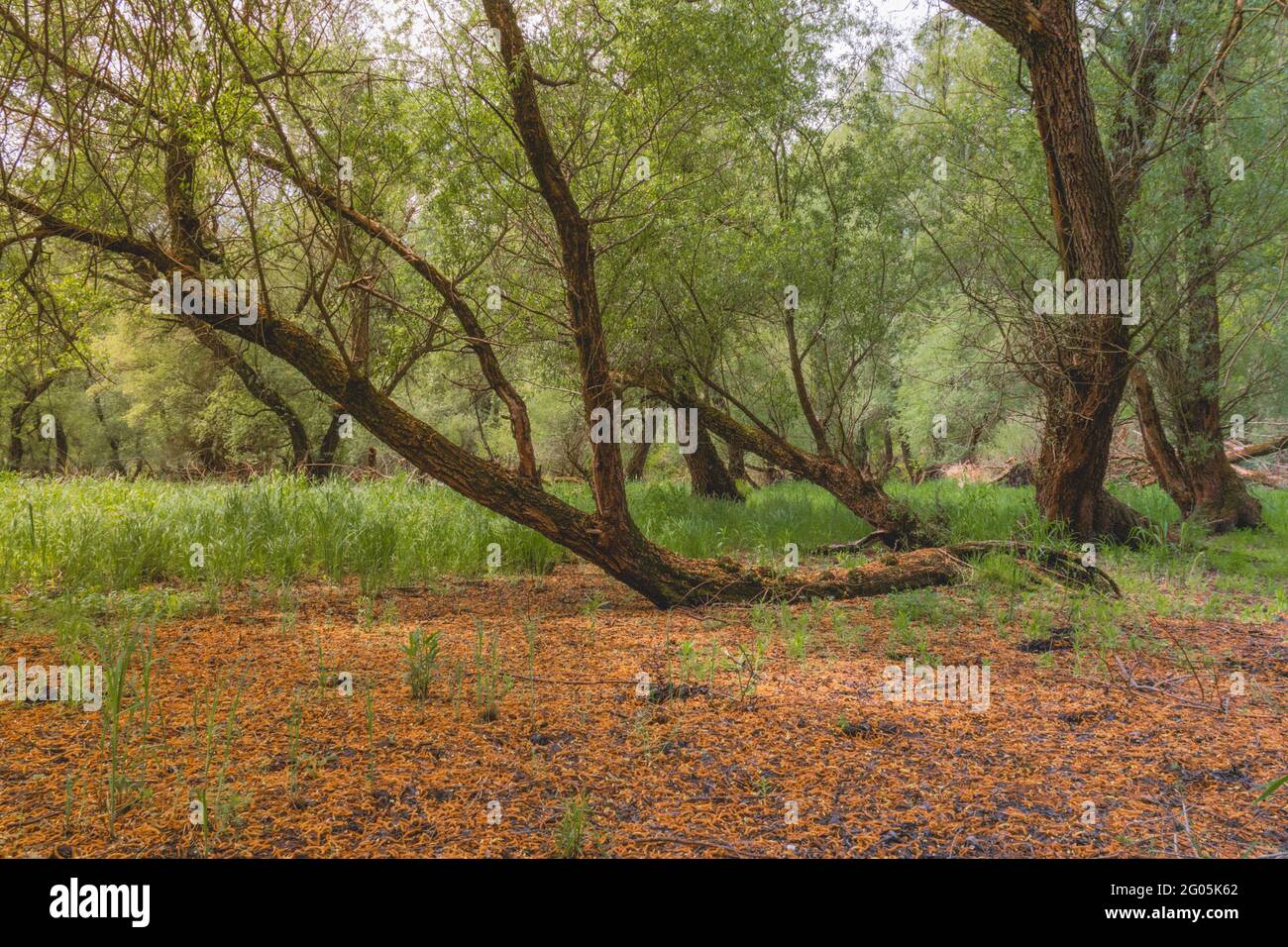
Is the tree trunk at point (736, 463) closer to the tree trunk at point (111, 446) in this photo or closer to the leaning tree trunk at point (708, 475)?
the leaning tree trunk at point (708, 475)

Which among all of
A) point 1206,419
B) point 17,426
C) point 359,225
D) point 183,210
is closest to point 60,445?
point 17,426

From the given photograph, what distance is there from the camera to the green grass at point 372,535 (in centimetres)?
584

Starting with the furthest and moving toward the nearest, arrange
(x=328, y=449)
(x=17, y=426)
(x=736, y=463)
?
1. (x=17, y=426)
2. (x=328, y=449)
3. (x=736, y=463)

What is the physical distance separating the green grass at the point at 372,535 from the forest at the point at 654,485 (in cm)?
7

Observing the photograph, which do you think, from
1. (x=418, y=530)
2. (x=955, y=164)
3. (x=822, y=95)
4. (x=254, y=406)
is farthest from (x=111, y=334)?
(x=955, y=164)

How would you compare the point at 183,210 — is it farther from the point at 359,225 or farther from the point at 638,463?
the point at 638,463

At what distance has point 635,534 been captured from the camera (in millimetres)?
Answer: 5707

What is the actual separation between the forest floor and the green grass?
2.63 feet

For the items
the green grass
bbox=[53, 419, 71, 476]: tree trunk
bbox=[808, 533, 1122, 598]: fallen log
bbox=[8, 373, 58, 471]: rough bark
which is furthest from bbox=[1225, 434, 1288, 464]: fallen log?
bbox=[53, 419, 71, 476]: tree trunk

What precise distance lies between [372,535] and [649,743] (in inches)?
165

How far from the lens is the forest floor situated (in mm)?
2461

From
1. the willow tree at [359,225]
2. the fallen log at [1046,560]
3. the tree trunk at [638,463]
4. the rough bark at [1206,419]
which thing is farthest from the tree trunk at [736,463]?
the willow tree at [359,225]

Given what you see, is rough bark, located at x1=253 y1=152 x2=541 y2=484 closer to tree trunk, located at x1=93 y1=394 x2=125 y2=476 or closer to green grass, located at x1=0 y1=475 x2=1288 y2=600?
green grass, located at x1=0 y1=475 x2=1288 y2=600

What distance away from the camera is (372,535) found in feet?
21.7
